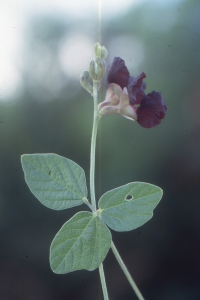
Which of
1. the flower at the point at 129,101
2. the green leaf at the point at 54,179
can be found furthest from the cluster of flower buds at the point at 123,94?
the green leaf at the point at 54,179

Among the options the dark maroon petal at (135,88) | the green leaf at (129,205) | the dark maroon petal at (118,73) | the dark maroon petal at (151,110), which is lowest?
the green leaf at (129,205)

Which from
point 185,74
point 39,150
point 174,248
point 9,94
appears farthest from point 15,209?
point 185,74

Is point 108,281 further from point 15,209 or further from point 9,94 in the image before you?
point 9,94

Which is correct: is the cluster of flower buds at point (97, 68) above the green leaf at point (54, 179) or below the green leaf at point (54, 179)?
above

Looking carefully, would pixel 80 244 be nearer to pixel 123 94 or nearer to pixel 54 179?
pixel 54 179

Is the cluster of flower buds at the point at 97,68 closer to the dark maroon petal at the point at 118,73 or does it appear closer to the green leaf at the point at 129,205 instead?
the dark maroon petal at the point at 118,73

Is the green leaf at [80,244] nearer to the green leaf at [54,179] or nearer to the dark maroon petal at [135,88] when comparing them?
the green leaf at [54,179]
